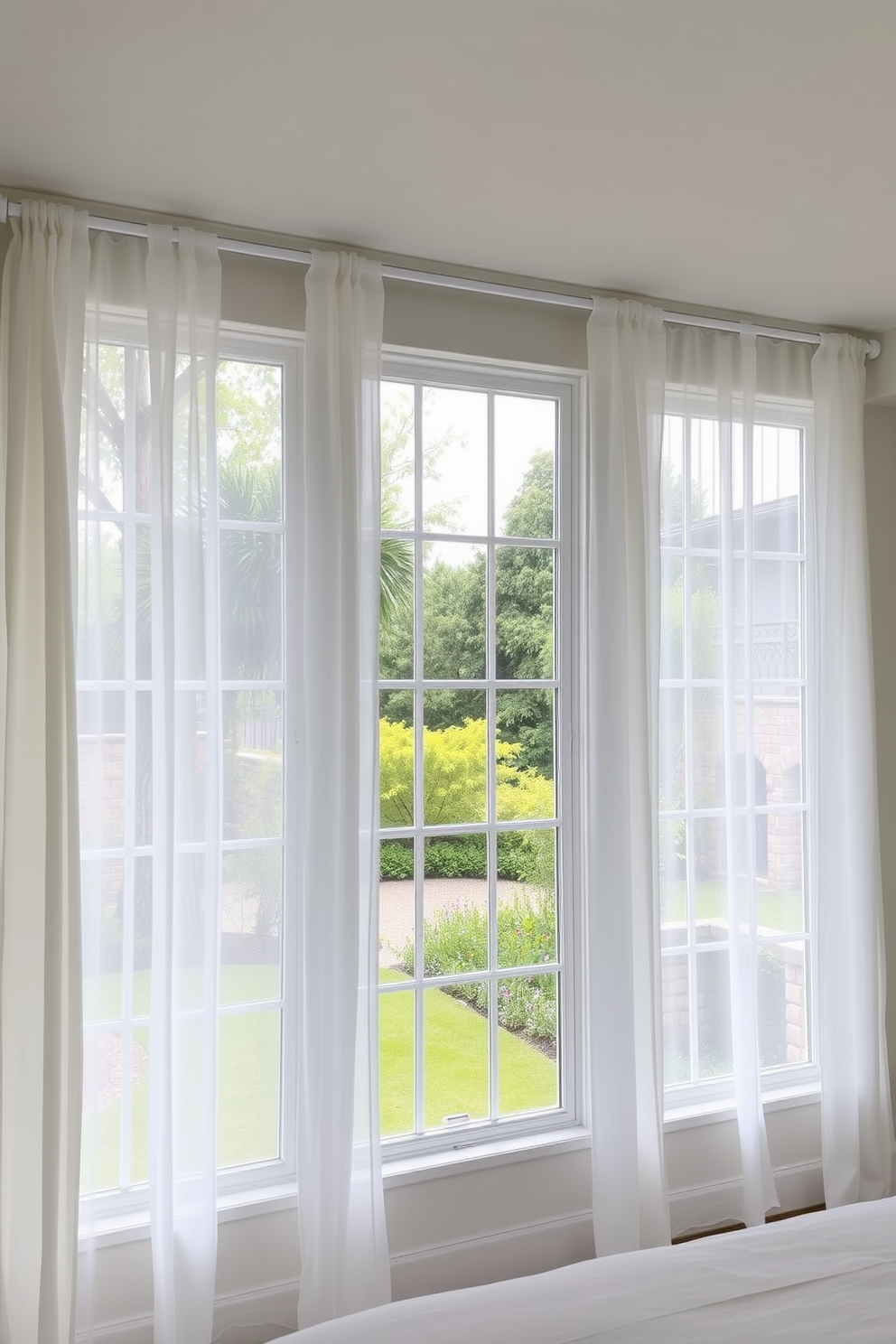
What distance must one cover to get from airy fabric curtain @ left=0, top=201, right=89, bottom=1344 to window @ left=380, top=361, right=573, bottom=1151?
89 cm

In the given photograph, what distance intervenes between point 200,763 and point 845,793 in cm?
209

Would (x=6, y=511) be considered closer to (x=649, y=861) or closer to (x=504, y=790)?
(x=504, y=790)

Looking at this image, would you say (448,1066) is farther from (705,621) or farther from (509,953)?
(705,621)

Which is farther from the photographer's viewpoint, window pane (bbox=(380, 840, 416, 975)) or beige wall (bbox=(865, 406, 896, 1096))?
beige wall (bbox=(865, 406, 896, 1096))

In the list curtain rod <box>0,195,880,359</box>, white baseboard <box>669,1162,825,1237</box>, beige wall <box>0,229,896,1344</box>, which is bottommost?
white baseboard <box>669,1162,825,1237</box>

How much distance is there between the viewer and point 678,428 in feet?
10.2

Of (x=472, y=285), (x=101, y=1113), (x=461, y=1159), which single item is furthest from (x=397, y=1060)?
(x=472, y=285)

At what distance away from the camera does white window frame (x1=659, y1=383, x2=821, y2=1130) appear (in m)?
3.11

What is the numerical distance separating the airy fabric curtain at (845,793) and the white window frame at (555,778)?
0.85 meters

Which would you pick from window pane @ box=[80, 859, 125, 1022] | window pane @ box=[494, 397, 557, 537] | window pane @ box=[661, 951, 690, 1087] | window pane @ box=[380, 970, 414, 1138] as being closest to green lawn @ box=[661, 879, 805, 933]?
window pane @ box=[661, 951, 690, 1087]

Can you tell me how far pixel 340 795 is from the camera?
2572 millimetres

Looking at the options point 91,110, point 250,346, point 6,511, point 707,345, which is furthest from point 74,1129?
point 707,345

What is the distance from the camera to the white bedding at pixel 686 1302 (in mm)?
1415

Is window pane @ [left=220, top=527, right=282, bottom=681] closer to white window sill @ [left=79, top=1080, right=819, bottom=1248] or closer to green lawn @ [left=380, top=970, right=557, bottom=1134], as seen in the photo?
green lawn @ [left=380, top=970, right=557, bottom=1134]
